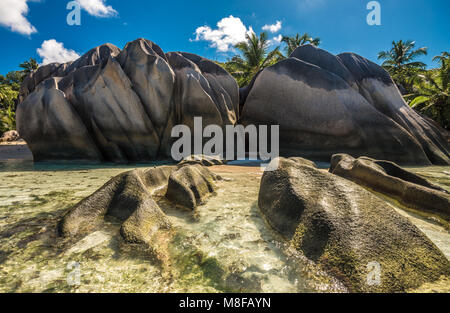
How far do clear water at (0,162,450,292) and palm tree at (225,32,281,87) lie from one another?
20.0m

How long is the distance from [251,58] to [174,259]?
21.7m

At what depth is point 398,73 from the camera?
2566 centimetres

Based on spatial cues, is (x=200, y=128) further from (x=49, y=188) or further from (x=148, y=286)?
(x=148, y=286)

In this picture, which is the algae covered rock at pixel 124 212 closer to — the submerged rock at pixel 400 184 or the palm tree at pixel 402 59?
the submerged rock at pixel 400 184

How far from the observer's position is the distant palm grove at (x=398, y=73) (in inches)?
614

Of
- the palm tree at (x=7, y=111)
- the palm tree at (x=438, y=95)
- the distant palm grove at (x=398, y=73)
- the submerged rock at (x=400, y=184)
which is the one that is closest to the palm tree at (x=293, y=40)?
the distant palm grove at (x=398, y=73)

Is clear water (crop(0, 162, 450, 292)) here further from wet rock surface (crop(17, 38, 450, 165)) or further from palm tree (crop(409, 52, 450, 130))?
palm tree (crop(409, 52, 450, 130))

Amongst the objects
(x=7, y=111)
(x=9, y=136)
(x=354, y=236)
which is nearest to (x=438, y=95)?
(x=354, y=236)

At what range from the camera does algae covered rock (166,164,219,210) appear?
3.22 meters

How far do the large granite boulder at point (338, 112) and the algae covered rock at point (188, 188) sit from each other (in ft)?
26.0

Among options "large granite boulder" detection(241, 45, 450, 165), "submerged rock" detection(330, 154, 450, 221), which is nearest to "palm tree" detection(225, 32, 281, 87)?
"large granite boulder" detection(241, 45, 450, 165)

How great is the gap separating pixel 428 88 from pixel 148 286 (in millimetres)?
22307
